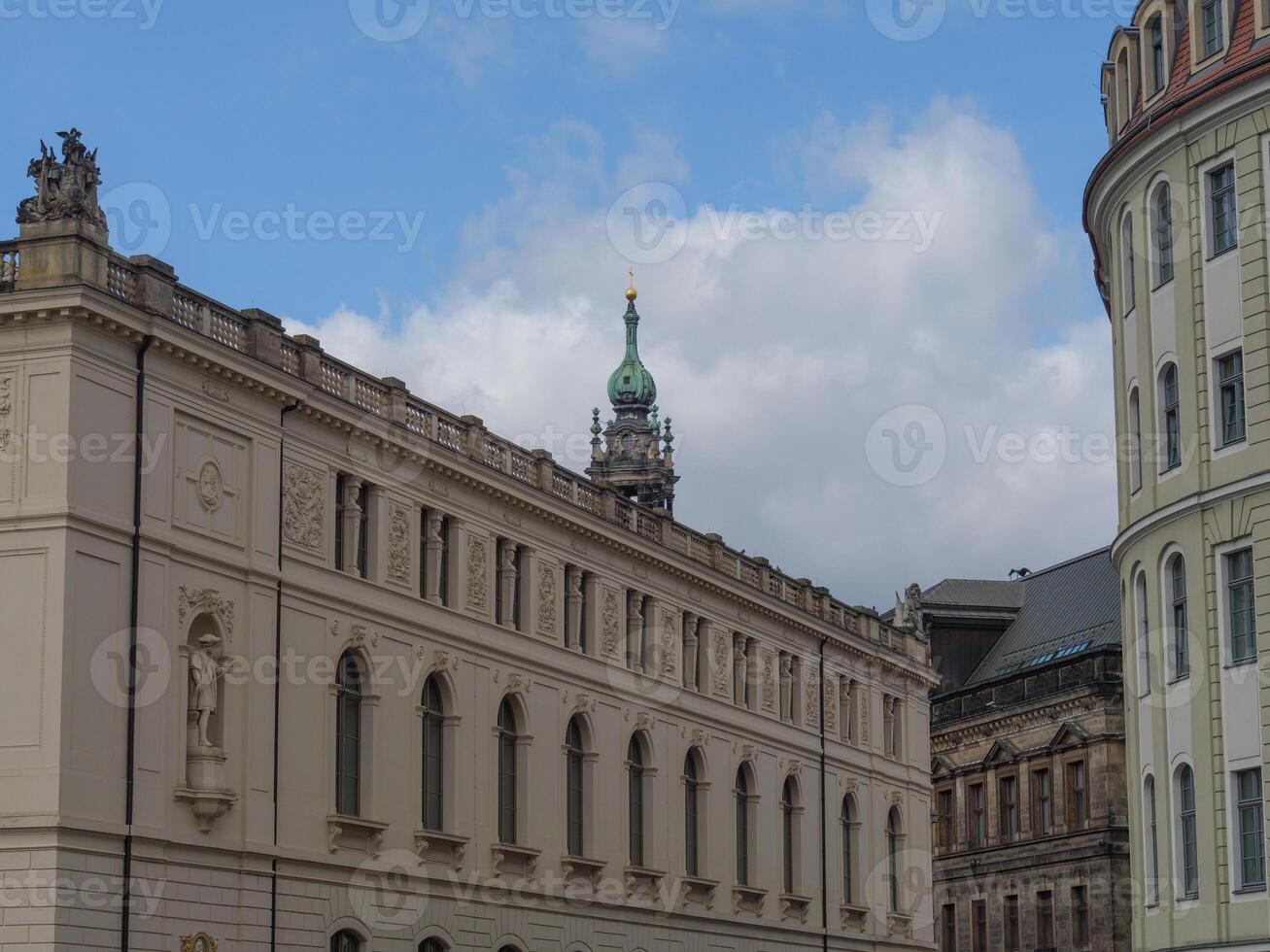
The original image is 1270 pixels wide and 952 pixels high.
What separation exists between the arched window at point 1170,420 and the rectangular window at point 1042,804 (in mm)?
47230

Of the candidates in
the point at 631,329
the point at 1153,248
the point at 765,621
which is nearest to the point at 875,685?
the point at 765,621

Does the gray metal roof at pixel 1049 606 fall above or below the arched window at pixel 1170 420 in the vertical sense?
above

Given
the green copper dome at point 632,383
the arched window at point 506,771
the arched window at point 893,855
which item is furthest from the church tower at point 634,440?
the arched window at point 506,771

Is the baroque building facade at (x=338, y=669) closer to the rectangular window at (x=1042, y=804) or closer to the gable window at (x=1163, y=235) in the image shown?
the gable window at (x=1163, y=235)

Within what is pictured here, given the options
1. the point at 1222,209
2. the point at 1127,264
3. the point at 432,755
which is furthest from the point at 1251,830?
the point at 432,755

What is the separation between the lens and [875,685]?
8206 centimetres

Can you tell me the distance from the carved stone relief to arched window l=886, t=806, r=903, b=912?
119 ft

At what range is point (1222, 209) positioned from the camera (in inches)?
1780

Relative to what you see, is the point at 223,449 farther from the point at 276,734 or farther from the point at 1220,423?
the point at 1220,423

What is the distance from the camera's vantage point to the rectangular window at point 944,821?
323ft

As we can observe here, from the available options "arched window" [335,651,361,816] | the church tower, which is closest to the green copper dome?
the church tower

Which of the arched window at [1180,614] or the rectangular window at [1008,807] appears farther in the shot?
the rectangular window at [1008,807]

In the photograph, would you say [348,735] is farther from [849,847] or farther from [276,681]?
[849,847]

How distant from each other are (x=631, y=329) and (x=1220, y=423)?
122 metres
